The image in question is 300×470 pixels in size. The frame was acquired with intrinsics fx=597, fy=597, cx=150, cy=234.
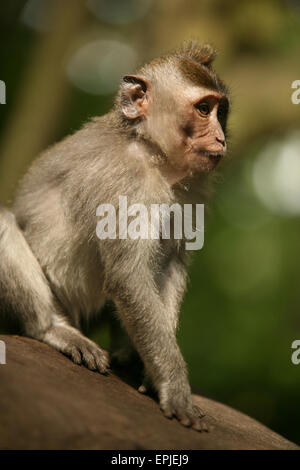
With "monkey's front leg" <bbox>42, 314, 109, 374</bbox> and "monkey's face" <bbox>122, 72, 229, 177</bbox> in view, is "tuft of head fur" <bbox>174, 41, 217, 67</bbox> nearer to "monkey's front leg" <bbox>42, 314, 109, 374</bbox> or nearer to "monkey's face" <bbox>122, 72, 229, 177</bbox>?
"monkey's face" <bbox>122, 72, 229, 177</bbox>

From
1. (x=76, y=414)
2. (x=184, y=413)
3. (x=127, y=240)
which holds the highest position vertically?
(x=127, y=240)

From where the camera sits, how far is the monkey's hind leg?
527 cm

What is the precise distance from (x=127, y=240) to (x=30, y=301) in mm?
1097

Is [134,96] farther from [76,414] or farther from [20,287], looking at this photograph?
[76,414]

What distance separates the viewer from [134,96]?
5551 millimetres

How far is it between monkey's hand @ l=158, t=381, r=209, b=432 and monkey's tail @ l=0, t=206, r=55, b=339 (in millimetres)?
1337

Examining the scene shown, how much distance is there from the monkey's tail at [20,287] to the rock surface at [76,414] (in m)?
0.30

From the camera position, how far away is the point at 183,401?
4.76 m

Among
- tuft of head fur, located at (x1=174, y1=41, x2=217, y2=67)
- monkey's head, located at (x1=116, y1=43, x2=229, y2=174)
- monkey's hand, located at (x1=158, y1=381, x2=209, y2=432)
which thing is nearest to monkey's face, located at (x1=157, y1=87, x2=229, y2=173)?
monkey's head, located at (x1=116, y1=43, x2=229, y2=174)

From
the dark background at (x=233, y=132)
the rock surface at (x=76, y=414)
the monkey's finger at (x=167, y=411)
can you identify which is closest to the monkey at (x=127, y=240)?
the monkey's finger at (x=167, y=411)

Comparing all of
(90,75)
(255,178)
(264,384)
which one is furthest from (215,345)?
(90,75)

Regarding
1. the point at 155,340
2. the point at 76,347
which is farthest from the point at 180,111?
the point at 76,347

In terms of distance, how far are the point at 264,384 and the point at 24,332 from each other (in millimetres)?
8586
